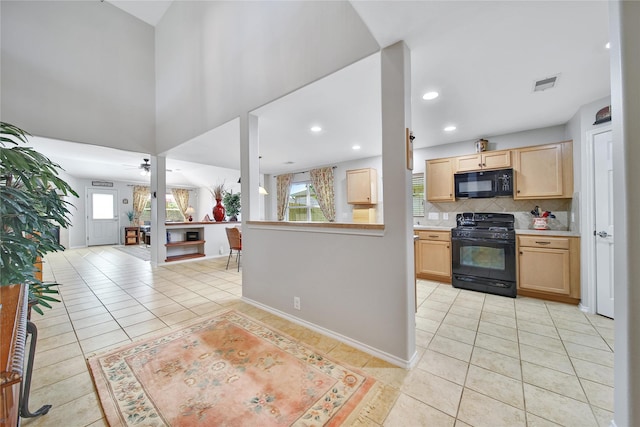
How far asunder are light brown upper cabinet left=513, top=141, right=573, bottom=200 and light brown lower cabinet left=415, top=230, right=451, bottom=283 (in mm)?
1169

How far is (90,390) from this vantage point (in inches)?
61.4

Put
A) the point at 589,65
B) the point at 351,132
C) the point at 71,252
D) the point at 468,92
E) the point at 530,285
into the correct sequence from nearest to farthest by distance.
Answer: the point at 589,65 < the point at 468,92 < the point at 530,285 < the point at 351,132 < the point at 71,252

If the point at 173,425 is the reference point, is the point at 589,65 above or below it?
above

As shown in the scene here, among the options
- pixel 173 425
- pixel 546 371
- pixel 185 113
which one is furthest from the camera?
pixel 185 113

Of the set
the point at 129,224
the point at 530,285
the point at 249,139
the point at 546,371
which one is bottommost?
the point at 546,371

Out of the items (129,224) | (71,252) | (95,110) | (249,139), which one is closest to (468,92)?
(249,139)

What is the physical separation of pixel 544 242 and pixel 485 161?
1.37 m

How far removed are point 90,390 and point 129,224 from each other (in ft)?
30.6

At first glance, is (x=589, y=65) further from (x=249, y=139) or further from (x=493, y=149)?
(x=249, y=139)

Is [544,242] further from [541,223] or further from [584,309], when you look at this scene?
[584,309]

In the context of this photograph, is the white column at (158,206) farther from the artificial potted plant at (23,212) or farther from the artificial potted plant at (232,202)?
the artificial potted plant at (23,212)

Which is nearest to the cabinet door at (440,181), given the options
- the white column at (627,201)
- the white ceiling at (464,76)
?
the white ceiling at (464,76)

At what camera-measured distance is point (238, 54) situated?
3.09 meters

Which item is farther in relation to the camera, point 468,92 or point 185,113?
point 185,113
